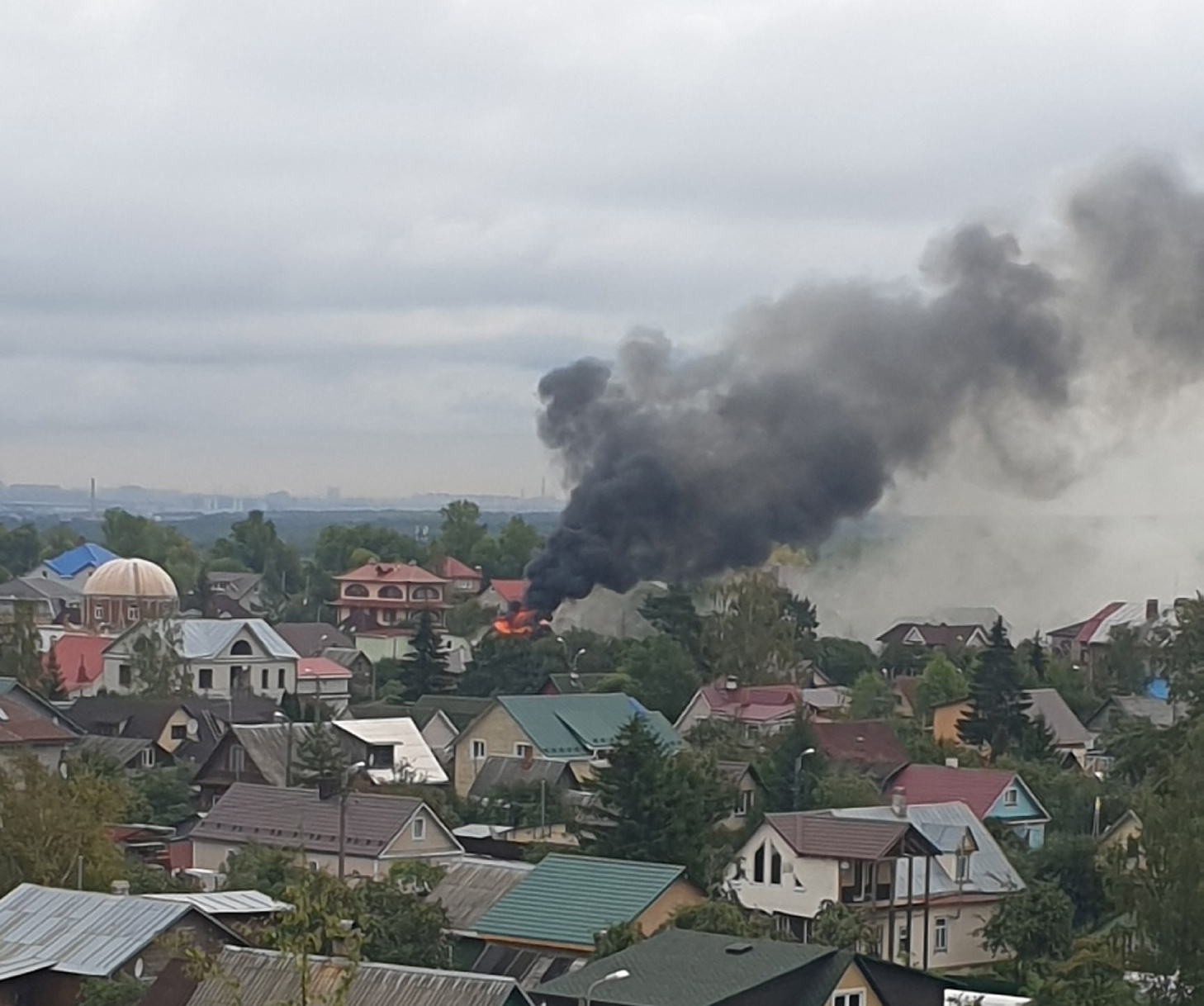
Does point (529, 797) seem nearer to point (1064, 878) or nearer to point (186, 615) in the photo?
point (1064, 878)

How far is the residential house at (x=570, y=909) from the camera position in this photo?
3228cm

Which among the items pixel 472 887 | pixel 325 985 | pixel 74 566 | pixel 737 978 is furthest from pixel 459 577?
pixel 325 985

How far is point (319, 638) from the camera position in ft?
291

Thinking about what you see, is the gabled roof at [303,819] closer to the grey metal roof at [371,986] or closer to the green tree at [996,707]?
the grey metal roof at [371,986]

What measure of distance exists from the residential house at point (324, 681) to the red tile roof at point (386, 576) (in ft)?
90.5

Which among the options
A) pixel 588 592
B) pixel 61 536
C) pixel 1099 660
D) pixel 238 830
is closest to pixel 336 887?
pixel 238 830

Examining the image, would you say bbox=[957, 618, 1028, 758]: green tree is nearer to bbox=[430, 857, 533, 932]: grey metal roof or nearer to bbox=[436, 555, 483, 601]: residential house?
bbox=[430, 857, 533, 932]: grey metal roof

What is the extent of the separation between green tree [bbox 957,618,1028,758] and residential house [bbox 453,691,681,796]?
29.1 feet

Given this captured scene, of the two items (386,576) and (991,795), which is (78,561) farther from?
(991,795)

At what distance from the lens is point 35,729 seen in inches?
2090

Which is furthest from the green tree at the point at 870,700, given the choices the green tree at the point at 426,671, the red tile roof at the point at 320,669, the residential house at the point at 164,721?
the red tile roof at the point at 320,669

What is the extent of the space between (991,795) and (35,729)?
2165cm

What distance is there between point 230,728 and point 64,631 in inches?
1448

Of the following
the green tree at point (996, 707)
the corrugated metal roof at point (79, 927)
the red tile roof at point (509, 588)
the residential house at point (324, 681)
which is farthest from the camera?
the red tile roof at point (509, 588)
